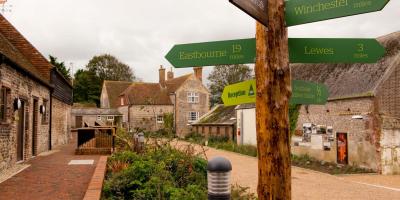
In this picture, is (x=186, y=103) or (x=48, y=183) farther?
(x=186, y=103)

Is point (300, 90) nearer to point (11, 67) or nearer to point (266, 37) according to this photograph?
Result: point (266, 37)

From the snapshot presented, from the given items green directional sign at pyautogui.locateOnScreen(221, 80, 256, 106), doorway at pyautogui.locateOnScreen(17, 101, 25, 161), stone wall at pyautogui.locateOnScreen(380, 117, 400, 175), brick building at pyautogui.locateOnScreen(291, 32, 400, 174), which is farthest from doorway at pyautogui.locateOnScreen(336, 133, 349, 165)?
green directional sign at pyautogui.locateOnScreen(221, 80, 256, 106)

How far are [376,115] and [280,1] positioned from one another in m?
15.7

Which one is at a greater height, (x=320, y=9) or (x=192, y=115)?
(x=320, y=9)

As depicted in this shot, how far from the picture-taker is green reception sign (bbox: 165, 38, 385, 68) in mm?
3914

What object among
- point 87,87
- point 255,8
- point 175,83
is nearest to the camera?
point 255,8

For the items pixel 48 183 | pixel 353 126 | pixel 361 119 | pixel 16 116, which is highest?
pixel 16 116


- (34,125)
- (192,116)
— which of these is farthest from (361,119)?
(192,116)

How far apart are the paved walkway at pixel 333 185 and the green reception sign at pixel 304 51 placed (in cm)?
703

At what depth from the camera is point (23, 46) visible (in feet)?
64.3

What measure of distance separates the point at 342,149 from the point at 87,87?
57.3 m

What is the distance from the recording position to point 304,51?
3.91 m

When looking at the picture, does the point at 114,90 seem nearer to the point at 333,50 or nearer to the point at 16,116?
the point at 16,116

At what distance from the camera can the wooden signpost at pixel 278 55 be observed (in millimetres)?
3469
